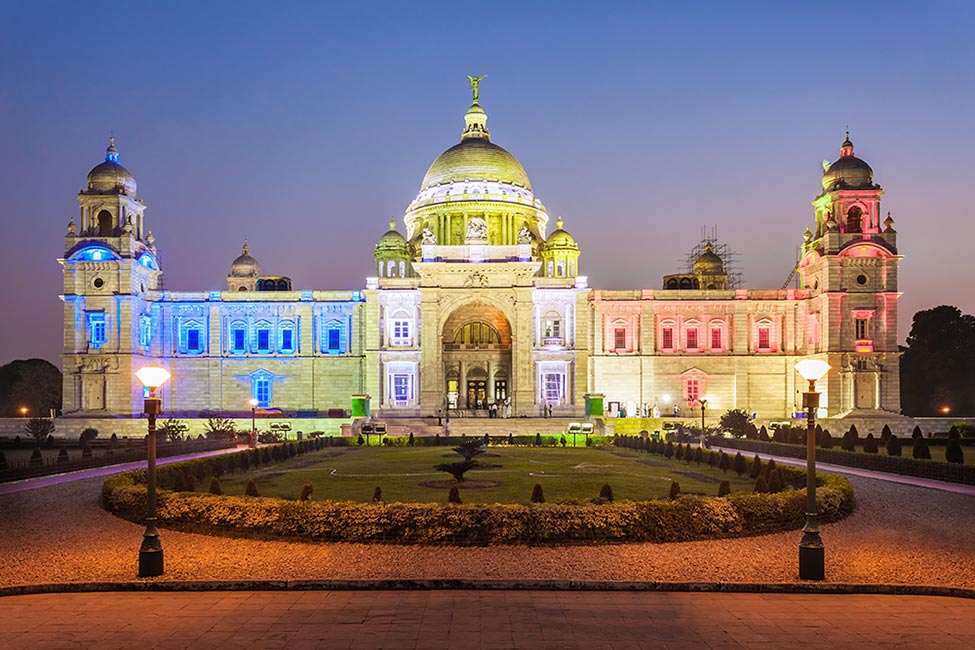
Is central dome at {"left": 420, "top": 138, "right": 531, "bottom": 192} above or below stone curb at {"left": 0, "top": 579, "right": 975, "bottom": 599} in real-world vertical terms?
above

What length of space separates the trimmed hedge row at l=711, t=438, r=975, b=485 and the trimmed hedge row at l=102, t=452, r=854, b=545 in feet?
43.6

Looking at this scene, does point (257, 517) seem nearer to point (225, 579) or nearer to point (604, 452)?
point (225, 579)

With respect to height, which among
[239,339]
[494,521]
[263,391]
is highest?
[239,339]

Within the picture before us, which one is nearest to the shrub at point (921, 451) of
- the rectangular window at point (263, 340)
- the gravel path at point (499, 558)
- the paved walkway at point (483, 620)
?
the gravel path at point (499, 558)

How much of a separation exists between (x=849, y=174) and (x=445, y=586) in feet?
204

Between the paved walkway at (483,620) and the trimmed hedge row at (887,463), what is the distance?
56.9 ft

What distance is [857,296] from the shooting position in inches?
2522

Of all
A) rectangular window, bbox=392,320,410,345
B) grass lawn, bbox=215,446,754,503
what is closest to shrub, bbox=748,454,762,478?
grass lawn, bbox=215,446,754,503

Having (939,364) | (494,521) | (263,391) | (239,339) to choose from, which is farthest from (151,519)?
(939,364)

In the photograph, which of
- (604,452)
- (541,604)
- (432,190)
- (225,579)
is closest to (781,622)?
(541,604)

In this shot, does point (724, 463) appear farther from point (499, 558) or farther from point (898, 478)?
point (499, 558)

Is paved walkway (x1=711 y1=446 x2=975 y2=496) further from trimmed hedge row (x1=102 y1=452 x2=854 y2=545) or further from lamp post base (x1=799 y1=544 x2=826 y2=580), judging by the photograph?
lamp post base (x1=799 y1=544 x2=826 y2=580)

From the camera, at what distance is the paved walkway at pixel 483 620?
10680mm

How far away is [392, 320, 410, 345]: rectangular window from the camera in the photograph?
66.6 metres
